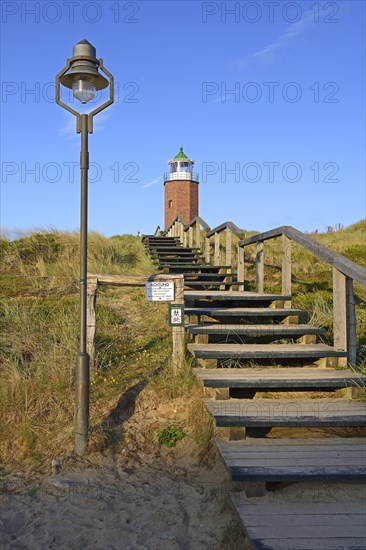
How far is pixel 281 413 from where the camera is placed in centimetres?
427

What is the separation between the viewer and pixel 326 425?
405 centimetres

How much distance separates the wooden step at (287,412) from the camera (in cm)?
404

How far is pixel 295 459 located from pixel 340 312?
6.77 feet

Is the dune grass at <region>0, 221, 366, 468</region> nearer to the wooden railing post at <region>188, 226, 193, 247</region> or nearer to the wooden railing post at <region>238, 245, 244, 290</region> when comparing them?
the wooden railing post at <region>238, 245, 244, 290</region>

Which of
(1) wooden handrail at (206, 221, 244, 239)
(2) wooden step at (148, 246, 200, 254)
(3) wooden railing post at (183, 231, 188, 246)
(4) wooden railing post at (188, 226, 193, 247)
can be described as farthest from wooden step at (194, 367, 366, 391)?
(3) wooden railing post at (183, 231, 188, 246)

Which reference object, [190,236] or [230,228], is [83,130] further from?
[190,236]

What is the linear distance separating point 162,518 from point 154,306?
4.58 meters

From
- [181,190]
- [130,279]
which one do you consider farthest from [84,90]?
[181,190]

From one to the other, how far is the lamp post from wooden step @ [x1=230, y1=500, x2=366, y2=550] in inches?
65.0

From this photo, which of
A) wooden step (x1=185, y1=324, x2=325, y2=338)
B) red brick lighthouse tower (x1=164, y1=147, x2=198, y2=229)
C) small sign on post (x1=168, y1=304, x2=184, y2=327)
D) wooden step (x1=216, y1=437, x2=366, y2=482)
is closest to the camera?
wooden step (x1=216, y1=437, x2=366, y2=482)

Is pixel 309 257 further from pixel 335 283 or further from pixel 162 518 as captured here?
pixel 162 518

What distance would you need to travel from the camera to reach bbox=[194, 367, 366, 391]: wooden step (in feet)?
15.3

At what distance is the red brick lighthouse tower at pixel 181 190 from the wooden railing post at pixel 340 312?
2963 cm

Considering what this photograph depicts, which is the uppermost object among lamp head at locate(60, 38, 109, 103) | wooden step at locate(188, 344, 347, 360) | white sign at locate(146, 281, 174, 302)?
lamp head at locate(60, 38, 109, 103)
